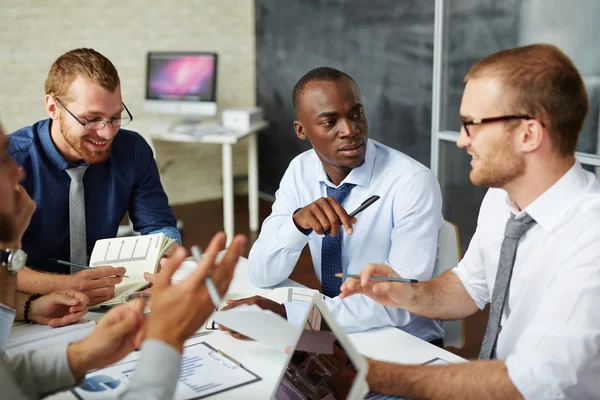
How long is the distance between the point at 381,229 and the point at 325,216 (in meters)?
0.24

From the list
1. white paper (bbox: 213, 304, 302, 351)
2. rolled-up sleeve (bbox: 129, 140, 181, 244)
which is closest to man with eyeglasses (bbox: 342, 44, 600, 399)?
white paper (bbox: 213, 304, 302, 351)

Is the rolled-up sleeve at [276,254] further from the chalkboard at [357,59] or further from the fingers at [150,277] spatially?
the chalkboard at [357,59]

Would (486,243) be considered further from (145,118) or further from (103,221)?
(145,118)

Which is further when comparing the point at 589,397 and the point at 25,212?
the point at 25,212

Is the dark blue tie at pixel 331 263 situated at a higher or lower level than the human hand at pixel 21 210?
lower

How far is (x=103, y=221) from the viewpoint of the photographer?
7.57 ft

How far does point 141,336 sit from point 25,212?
0.63m

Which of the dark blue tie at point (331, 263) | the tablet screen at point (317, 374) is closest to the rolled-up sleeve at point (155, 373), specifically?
the tablet screen at point (317, 374)

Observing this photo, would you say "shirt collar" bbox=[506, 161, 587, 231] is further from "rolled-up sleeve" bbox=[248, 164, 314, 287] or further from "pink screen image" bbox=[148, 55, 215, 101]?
"pink screen image" bbox=[148, 55, 215, 101]

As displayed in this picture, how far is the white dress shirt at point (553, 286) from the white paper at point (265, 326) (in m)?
0.44

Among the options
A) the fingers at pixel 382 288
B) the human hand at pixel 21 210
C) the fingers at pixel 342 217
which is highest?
the human hand at pixel 21 210

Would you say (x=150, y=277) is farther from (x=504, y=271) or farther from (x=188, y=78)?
(x=188, y=78)

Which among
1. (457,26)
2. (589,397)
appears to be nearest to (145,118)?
(457,26)

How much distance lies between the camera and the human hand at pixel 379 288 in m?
1.56
